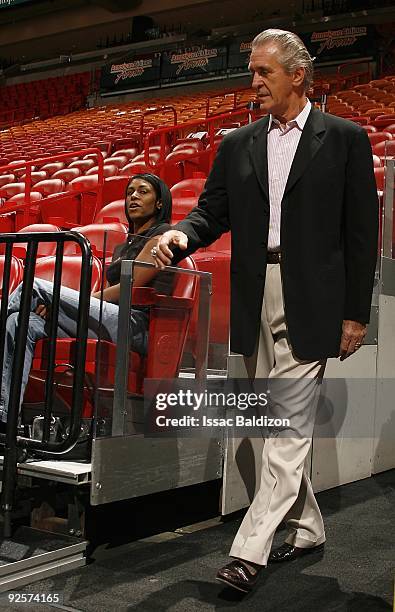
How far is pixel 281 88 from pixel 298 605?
3.88 feet

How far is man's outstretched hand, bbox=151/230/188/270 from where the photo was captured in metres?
1.81

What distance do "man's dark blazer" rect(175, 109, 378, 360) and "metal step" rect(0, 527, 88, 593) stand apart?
0.69 meters

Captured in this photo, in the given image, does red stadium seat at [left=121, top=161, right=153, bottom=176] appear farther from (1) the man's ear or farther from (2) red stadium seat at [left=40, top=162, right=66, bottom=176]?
(1) the man's ear

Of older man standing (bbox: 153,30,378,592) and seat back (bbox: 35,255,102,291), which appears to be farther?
seat back (bbox: 35,255,102,291)

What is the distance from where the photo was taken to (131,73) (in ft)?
52.3

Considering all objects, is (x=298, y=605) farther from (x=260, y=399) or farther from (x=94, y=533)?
(x=94, y=533)

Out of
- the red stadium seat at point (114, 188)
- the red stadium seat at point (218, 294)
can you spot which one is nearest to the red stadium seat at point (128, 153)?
the red stadium seat at point (114, 188)

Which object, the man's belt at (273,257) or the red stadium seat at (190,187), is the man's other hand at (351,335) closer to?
the man's belt at (273,257)

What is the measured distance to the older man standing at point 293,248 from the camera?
71.5 inches

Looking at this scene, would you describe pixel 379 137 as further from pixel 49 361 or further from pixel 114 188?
pixel 49 361

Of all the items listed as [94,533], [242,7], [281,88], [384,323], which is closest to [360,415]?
[384,323]

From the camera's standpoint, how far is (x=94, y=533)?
2.14 metres

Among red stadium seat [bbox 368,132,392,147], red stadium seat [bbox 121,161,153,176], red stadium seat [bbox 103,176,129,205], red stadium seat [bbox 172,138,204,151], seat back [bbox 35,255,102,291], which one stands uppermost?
red stadium seat [bbox 172,138,204,151]

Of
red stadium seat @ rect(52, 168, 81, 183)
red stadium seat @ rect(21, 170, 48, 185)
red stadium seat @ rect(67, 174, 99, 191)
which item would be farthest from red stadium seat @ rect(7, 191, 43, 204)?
red stadium seat @ rect(21, 170, 48, 185)
